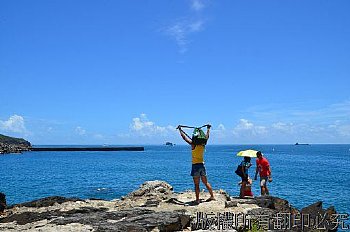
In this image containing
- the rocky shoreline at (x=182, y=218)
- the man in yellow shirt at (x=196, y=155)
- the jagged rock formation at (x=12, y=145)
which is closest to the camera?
the rocky shoreline at (x=182, y=218)

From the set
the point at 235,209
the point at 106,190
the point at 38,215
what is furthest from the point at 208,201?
the point at 106,190

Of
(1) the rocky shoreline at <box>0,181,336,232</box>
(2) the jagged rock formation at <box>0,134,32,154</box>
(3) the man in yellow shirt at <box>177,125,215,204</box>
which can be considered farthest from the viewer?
(2) the jagged rock formation at <box>0,134,32,154</box>

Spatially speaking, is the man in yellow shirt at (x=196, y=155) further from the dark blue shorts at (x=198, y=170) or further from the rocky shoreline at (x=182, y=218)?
the rocky shoreline at (x=182, y=218)

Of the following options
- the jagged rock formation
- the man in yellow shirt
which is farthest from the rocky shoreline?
the jagged rock formation

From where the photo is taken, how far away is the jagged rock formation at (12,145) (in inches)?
5917

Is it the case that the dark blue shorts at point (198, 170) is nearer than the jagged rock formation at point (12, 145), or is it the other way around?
the dark blue shorts at point (198, 170)

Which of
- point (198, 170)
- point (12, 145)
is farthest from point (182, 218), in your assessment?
point (12, 145)

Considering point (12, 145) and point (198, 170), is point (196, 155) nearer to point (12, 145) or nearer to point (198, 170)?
point (198, 170)

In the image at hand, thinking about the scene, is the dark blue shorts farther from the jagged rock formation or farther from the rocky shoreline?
the jagged rock formation

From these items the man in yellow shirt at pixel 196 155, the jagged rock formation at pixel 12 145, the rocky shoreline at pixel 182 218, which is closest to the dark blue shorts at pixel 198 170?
the man in yellow shirt at pixel 196 155

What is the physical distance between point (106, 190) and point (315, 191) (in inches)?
855

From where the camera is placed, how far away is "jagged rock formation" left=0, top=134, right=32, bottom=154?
493 feet

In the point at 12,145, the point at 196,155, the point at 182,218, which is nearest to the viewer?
the point at 182,218

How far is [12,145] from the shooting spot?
173 m
